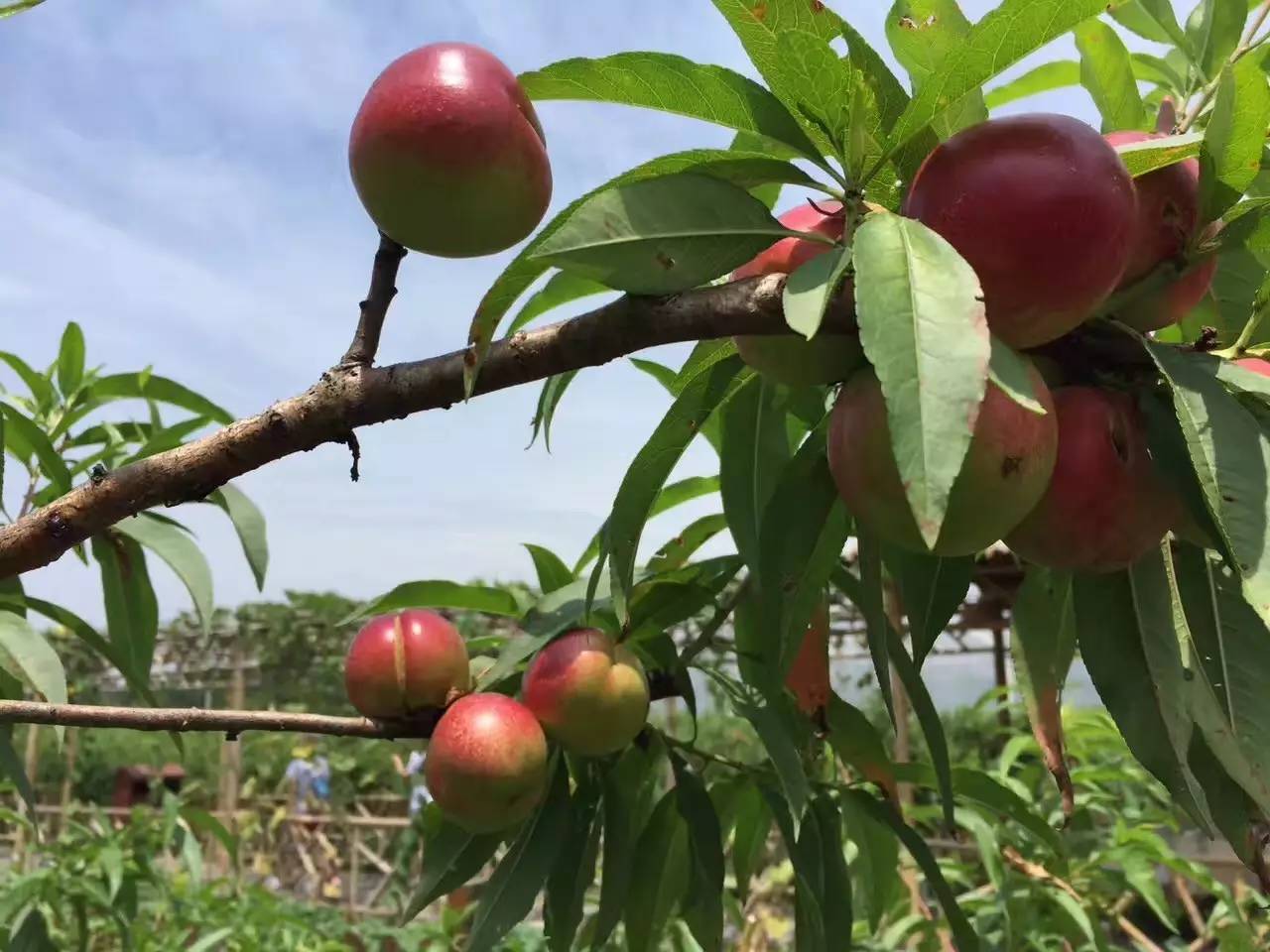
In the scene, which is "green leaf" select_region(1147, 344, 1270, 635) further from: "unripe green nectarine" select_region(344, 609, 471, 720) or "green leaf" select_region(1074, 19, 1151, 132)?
"unripe green nectarine" select_region(344, 609, 471, 720)

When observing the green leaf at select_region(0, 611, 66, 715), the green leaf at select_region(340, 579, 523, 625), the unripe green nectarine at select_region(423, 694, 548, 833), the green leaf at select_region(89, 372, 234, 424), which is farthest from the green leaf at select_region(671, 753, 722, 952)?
the green leaf at select_region(89, 372, 234, 424)

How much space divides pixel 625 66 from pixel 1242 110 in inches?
11.3

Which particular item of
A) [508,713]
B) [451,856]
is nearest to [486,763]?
[508,713]

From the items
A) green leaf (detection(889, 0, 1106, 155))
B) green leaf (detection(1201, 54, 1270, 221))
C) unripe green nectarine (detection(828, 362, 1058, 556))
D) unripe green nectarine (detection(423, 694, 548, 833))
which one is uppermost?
Result: green leaf (detection(889, 0, 1106, 155))

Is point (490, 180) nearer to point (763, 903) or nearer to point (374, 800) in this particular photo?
point (763, 903)

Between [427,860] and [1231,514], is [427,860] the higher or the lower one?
the lower one

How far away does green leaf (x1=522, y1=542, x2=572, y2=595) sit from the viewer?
1064mm

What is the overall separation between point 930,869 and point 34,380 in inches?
53.7

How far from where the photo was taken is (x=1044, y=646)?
701 millimetres

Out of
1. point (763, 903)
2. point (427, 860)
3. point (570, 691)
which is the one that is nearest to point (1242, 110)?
point (570, 691)

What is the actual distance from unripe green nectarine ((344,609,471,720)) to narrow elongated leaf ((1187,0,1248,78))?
80 cm

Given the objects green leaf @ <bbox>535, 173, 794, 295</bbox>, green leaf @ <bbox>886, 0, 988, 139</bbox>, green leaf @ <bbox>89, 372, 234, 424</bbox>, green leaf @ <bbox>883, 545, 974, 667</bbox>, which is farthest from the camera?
green leaf @ <bbox>89, 372, 234, 424</bbox>

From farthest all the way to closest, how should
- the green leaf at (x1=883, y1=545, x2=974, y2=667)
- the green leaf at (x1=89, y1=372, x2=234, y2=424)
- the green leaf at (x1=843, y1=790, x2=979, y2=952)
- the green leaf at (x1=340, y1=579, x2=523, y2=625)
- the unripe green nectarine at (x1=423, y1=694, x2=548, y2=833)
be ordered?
the green leaf at (x1=89, y1=372, x2=234, y2=424)
the green leaf at (x1=340, y1=579, x2=523, y2=625)
the green leaf at (x1=843, y1=790, x2=979, y2=952)
the unripe green nectarine at (x1=423, y1=694, x2=548, y2=833)
the green leaf at (x1=883, y1=545, x2=974, y2=667)

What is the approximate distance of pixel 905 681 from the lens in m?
0.78
